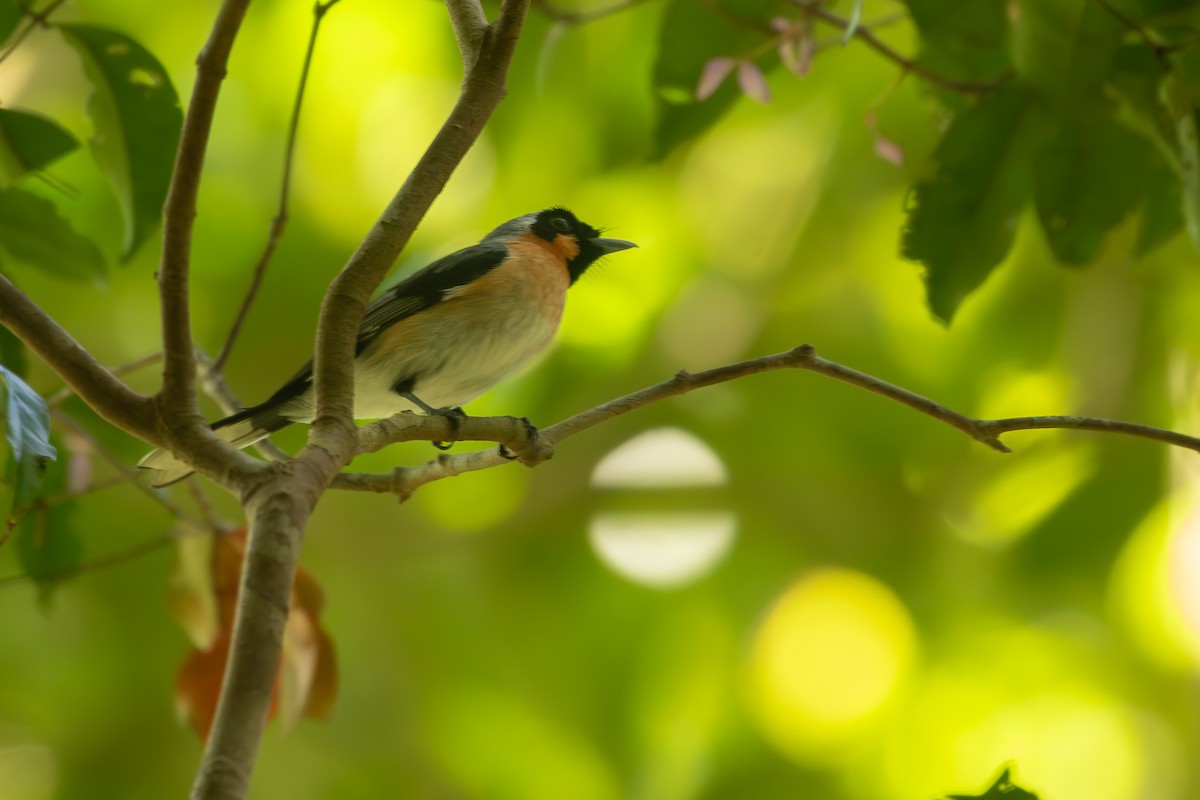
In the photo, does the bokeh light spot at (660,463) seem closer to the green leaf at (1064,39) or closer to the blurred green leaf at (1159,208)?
the blurred green leaf at (1159,208)

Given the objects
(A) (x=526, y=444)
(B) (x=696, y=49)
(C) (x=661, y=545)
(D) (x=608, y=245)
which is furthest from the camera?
(C) (x=661, y=545)

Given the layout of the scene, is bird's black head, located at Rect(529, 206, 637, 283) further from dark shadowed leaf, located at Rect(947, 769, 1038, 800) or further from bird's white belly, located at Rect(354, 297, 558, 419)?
dark shadowed leaf, located at Rect(947, 769, 1038, 800)

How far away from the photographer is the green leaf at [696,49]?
2.41 m

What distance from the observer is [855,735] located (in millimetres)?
4617

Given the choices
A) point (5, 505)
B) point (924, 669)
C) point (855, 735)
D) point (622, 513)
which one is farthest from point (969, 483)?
point (5, 505)

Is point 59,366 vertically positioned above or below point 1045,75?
below

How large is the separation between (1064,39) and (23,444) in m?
1.64

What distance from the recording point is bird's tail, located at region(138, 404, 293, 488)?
7.18 ft

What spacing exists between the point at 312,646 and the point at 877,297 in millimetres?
3202

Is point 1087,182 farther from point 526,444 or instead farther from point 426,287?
point 426,287

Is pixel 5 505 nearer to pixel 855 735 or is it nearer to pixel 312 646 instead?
pixel 312 646

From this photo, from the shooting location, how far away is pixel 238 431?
2.69m

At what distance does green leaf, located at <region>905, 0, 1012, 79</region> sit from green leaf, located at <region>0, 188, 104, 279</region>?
58.7 inches

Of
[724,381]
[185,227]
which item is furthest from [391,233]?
[724,381]
